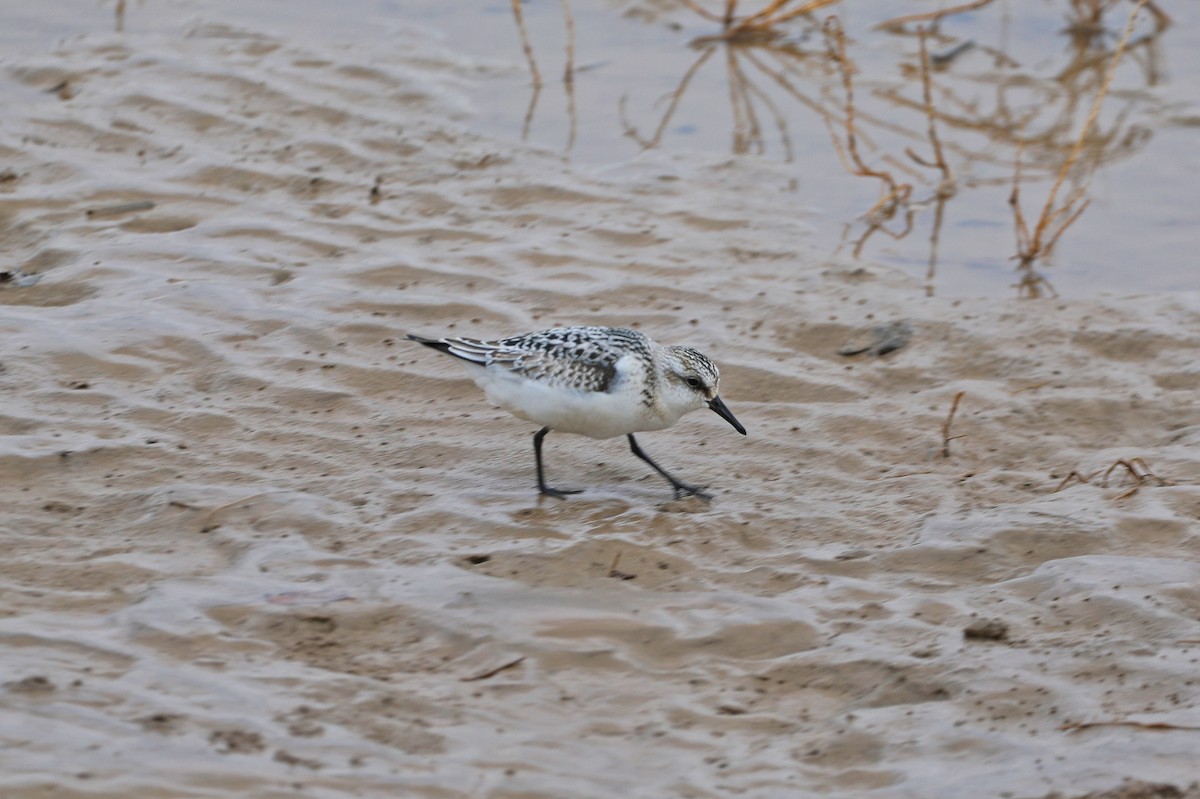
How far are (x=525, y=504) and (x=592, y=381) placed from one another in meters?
0.58

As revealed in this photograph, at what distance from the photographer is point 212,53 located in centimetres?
1140

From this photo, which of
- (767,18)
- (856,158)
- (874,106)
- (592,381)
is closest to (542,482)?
(592,381)

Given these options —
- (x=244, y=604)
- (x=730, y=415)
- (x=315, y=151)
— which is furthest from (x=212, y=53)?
(x=244, y=604)

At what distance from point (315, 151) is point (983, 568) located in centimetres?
594

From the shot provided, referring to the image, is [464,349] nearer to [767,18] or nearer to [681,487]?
[681,487]

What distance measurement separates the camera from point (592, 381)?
20.0ft

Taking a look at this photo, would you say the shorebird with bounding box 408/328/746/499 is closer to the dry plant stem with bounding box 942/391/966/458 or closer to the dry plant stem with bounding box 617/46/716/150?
the dry plant stem with bounding box 942/391/966/458

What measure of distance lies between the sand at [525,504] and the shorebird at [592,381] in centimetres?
34

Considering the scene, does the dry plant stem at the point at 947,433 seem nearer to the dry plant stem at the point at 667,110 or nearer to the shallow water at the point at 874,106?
the shallow water at the point at 874,106

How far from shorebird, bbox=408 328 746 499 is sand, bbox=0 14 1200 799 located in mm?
340

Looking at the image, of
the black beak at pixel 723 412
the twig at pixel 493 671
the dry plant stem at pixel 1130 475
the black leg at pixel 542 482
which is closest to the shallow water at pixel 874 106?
the dry plant stem at pixel 1130 475

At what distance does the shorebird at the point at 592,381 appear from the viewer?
20.0 ft

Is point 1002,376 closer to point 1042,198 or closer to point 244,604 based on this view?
point 1042,198

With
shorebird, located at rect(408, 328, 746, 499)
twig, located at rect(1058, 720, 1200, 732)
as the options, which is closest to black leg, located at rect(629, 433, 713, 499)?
shorebird, located at rect(408, 328, 746, 499)
